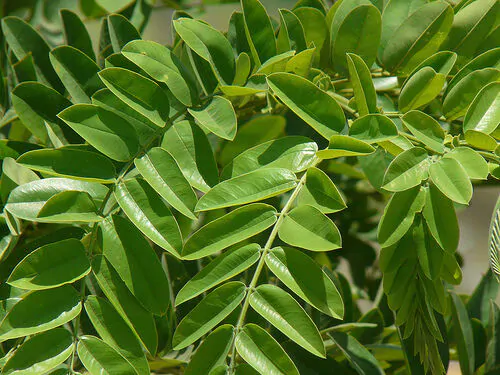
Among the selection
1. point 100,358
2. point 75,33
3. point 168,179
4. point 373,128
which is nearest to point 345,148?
point 373,128

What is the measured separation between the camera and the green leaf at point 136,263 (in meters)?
0.47

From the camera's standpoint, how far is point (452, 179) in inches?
17.8

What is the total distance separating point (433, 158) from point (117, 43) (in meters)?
0.33

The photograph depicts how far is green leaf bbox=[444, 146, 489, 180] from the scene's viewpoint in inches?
17.9

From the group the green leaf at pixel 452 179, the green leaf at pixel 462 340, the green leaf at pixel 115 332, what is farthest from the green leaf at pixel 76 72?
the green leaf at pixel 462 340

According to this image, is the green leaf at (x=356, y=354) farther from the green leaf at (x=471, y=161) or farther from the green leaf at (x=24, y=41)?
the green leaf at (x=24, y=41)

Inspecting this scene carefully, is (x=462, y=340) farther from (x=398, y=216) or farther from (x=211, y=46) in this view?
(x=211, y=46)

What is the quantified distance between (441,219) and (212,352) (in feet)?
0.64

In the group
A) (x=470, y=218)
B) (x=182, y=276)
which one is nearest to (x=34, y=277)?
(x=182, y=276)

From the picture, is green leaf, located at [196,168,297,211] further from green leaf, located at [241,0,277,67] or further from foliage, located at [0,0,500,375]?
green leaf, located at [241,0,277,67]

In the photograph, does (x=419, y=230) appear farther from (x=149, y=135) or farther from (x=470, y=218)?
(x=470, y=218)

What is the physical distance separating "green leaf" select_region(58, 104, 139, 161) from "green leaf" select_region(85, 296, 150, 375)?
0.12 metres

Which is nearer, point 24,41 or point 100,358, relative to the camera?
point 100,358

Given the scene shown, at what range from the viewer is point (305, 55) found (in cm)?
52
